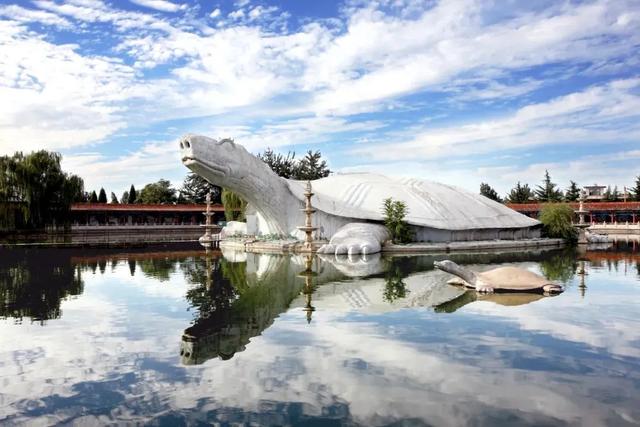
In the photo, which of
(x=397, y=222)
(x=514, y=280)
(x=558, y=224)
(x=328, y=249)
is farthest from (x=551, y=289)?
(x=558, y=224)

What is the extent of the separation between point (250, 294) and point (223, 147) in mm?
9027

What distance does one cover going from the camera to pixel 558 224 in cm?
2402

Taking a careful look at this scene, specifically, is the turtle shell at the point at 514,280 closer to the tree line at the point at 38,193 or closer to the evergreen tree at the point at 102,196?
the tree line at the point at 38,193

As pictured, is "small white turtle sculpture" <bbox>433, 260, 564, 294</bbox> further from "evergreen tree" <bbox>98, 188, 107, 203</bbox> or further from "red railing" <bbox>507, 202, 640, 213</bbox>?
"evergreen tree" <bbox>98, 188, 107, 203</bbox>

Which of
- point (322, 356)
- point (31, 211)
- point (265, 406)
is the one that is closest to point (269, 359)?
point (322, 356)

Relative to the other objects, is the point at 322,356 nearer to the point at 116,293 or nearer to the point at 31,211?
the point at 116,293

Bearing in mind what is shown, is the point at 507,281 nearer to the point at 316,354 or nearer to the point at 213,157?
the point at 316,354

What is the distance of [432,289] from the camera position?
31.3 feet

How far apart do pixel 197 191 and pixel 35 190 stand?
76.4ft

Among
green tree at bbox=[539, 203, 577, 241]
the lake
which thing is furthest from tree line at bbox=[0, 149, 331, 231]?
the lake

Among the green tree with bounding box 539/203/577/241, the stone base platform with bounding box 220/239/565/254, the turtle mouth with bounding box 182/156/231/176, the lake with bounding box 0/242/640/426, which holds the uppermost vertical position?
the turtle mouth with bounding box 182/156/231/176

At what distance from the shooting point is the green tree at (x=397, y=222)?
→ 19.0 meters

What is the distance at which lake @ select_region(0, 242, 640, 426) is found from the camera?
3.93 m

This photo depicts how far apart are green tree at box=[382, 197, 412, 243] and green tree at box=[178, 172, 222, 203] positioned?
107 feet
